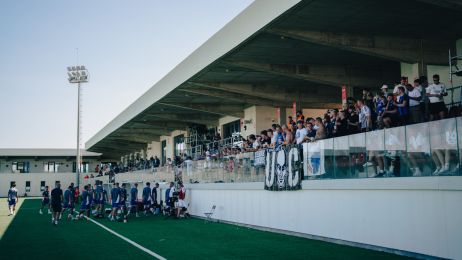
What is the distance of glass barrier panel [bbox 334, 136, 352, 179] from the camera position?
14.5 m

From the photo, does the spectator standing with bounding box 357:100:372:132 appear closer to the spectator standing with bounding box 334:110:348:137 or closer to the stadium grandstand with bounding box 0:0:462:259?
the stadium grandstand with bounding box 0:0:462:259

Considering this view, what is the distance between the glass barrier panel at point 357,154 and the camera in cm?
1376

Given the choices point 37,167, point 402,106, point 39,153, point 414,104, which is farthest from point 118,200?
point 37,167

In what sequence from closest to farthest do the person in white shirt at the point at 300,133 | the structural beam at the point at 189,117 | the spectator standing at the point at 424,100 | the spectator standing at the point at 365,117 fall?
the spectator standing at the point at 424,100, the spectator standing at the point at 365,117, the person in white shirt at the point at 300,133, the structural beam at the point at 189,117

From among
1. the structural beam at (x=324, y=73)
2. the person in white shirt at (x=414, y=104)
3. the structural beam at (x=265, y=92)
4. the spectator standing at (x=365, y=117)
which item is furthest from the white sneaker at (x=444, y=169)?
the structural beam at (x=265, y=92)

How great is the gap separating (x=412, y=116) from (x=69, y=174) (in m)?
69.8

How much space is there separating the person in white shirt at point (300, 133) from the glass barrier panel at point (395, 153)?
190 inches

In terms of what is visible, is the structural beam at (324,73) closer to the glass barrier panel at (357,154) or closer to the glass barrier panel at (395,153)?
the glass barrier panel at (357,154)

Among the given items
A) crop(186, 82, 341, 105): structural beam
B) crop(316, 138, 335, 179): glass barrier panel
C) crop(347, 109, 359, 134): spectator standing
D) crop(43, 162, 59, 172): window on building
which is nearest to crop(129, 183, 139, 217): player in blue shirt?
crop(186, 82, 341, 105): structural beam

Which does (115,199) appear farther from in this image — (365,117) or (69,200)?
(365,117)

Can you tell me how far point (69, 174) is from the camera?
76.6 metres

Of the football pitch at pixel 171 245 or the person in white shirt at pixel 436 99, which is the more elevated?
the person in white shirt at pixel 436 99

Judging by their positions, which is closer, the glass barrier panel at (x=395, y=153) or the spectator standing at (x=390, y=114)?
the glass barrier panel at (x=395, y=153)

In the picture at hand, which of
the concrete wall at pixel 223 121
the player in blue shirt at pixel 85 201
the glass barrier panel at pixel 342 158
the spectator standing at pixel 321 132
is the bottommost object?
the player in blue shirt at pixel 85 201
